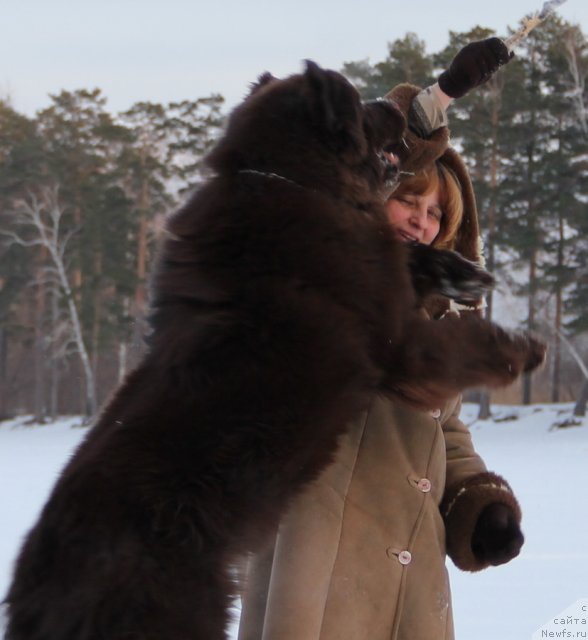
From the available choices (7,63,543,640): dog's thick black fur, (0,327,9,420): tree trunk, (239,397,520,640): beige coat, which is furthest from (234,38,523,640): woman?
(0,327,9,420): tree trunk

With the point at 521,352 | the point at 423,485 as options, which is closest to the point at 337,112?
the point at 521,352

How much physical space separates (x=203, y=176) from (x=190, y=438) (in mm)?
784

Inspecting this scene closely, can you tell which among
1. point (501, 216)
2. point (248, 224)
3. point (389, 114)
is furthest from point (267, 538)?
point (501, 216)

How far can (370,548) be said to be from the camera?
1.72 meters

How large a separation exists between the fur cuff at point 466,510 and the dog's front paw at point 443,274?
0.48 m

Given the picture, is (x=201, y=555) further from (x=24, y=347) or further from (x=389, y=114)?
(x=24, y=347)

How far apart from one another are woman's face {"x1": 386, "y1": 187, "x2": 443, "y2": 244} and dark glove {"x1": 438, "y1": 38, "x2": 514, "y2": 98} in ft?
0.96

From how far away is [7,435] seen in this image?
23469mm

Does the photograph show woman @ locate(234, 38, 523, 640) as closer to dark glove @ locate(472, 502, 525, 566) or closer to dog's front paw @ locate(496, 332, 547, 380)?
dark glove @ locate(472, 502, 525, 566)

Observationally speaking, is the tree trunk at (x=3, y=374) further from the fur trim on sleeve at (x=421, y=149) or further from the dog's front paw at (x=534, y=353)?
the dog's front paw at (x=534, y=353)

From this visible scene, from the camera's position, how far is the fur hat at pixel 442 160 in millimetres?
2150

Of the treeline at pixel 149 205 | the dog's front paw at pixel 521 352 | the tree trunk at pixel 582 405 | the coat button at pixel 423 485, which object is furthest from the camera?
the treeline at pixel 149 205

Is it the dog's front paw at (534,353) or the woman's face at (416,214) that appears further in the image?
the woman's face at (416,214)

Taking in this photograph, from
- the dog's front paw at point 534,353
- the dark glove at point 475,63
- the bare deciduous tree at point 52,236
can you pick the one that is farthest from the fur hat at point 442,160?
the bare deciduous tree at point 52,236
